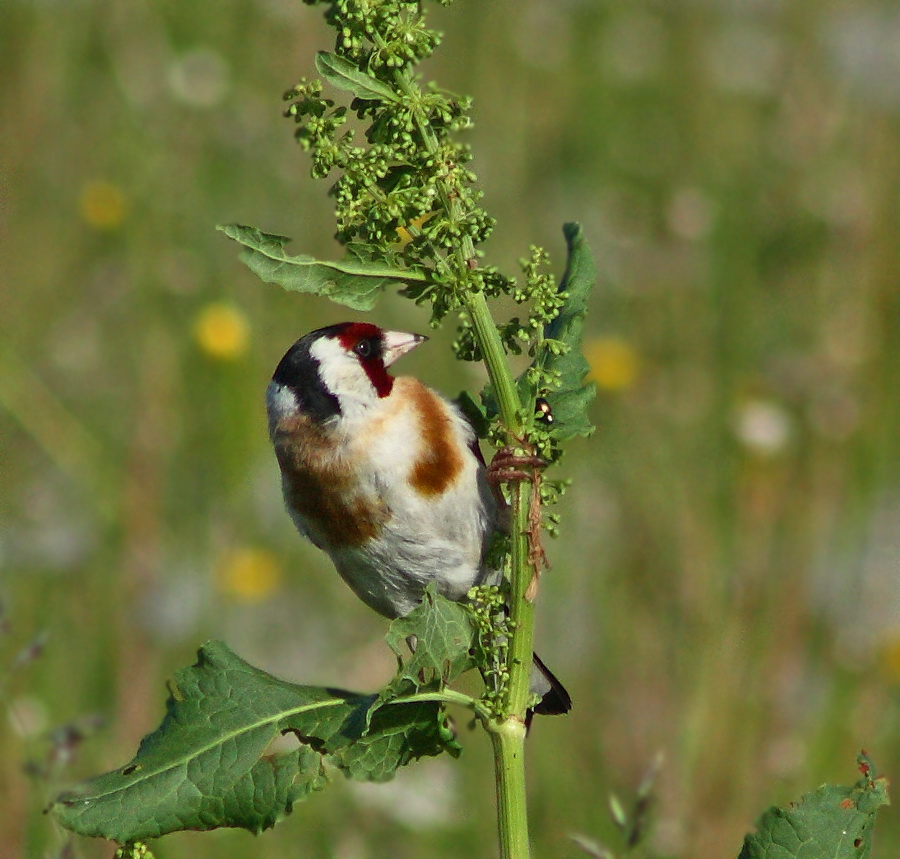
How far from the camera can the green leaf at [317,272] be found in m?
1.68

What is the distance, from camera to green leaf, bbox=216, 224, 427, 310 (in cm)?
168

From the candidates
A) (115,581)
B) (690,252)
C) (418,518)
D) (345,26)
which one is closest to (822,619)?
(690,252)

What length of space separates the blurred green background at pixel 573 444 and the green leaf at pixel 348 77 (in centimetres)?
200

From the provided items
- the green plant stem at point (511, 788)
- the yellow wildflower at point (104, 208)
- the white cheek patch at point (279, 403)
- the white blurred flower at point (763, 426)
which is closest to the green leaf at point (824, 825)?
the green plant stem at point (511, 788)

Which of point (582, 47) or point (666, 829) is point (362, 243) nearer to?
point (666, 829)

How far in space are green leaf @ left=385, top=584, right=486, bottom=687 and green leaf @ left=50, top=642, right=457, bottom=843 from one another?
0.37 ft

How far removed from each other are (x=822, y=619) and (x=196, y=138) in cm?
295

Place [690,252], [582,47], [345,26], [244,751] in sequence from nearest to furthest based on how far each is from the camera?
1. [345,26]
2. [244,751]
3. [690,252]
4. [582,47]

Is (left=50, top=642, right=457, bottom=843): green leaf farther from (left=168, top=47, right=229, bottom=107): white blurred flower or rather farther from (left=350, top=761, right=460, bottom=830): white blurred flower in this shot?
(left=168, top=47, right=229, bottom=107): white blurred flower

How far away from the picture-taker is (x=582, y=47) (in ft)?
21.1

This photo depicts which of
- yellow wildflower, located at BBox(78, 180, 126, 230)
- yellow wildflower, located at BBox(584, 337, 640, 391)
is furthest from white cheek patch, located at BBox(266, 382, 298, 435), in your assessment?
yellow wildflower, located at BBox(78, 180, 126, 230)

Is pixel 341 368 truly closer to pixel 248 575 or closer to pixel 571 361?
pixel 571 361

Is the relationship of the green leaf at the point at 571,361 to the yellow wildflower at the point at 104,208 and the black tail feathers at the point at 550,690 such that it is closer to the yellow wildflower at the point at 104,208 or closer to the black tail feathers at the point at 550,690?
the black tail feathers at the point at 550,690

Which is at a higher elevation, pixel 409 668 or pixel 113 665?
pixel 113 665
